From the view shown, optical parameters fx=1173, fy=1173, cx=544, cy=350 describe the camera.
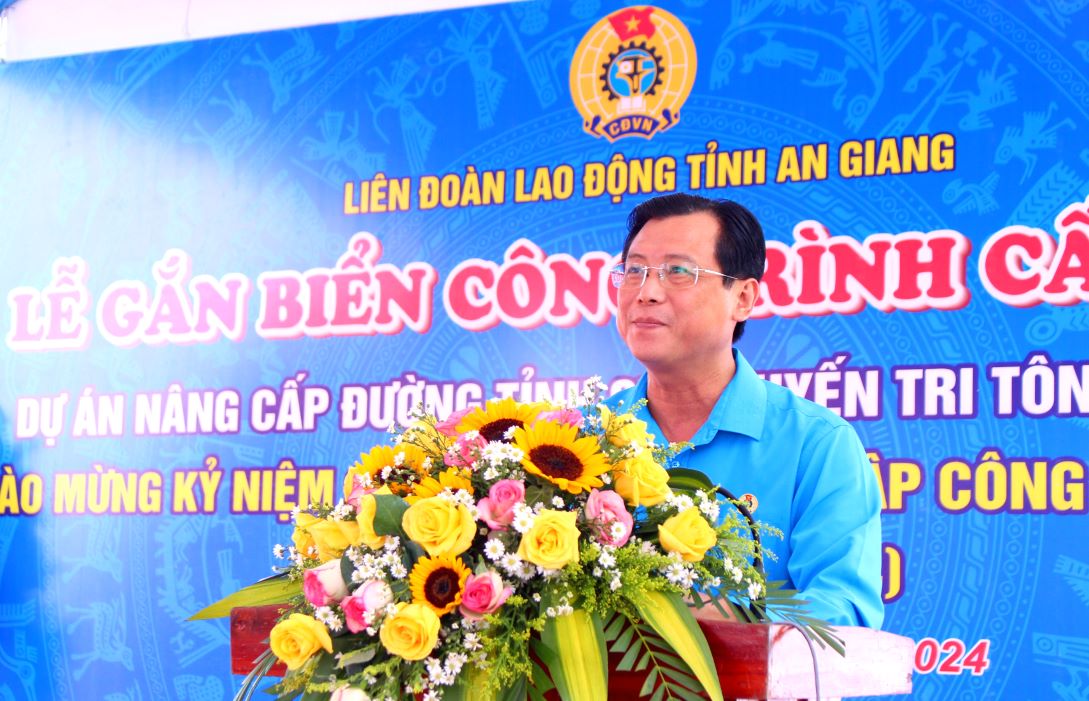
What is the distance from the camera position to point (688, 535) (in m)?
1.07

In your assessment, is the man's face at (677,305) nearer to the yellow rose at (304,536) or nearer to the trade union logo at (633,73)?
the yellow rose at (304,536)

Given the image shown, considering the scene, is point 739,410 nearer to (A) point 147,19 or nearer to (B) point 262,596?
(B) point 262,596

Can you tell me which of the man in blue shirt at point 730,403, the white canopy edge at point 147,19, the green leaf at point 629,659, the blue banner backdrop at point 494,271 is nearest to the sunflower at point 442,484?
the green leaf at point 629,659

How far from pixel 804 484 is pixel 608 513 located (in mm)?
646

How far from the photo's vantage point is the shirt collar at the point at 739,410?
5.64 ft

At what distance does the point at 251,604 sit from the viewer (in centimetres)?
123

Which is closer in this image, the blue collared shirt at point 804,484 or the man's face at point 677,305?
the blue collared shirt at point 804,484

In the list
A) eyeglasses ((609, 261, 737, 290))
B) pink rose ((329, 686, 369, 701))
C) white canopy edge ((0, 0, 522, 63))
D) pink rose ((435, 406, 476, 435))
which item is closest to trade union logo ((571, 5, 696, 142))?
white canopy edge ((0, 0, 522, 63))

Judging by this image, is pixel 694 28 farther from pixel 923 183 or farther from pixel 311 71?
pixel 311 71

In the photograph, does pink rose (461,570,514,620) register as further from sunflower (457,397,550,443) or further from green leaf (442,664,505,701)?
sunflower (457,397,550,443)

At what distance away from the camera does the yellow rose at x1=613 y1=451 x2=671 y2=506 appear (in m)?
1.10

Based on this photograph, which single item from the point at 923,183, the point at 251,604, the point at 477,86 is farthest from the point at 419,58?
the point at 251,604

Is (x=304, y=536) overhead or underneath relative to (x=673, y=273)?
underneath

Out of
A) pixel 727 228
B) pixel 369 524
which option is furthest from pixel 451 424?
pixel 727 228
